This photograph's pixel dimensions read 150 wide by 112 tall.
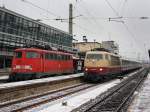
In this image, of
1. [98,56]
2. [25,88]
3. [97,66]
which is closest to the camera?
[25,88]

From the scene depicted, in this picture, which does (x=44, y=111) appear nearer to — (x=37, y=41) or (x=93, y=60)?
(x=93, y=60)

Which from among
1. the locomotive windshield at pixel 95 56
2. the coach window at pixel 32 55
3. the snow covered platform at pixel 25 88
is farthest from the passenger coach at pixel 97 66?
the coach window at pixel 32 55

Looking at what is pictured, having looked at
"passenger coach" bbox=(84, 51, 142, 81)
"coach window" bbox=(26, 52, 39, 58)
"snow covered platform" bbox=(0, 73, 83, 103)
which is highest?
"coach window" bbox=(26, 52, 39, 58)

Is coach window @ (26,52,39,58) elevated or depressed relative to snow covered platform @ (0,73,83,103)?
elevated

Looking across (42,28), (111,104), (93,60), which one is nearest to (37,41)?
(42,28)

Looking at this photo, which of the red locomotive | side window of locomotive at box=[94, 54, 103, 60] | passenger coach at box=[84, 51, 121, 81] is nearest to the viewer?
the red locomotive

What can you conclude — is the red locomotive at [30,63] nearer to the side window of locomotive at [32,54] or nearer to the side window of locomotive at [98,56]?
the side window of locomotive at [32,54]

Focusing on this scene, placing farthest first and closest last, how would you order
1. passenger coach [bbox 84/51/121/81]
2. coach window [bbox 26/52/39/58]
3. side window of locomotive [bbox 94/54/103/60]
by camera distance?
side window of locomotive [bbox 94/54/103/60], passenger coach [bbox 84/51/121/81], coach window [bbox 26/52/39/58]

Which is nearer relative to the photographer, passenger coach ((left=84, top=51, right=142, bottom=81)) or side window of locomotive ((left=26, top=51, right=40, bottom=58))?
side window of locomotive ((left=26, top=51, right=40, bottom=58))

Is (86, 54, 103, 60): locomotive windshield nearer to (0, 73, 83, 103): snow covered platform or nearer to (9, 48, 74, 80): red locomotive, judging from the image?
(9, 48, 74, 80): red locomotive

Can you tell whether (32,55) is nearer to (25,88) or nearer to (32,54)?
(32,54)

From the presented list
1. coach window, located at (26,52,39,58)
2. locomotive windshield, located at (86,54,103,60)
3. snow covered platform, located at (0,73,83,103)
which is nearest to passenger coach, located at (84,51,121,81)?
locomotive windshield, located at (86,54,103,60)

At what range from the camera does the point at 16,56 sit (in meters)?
26.2

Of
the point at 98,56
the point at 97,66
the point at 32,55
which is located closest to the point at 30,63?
the point at 32,55
